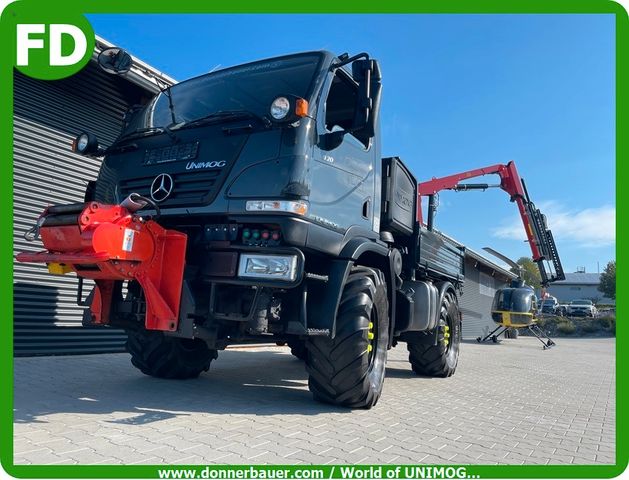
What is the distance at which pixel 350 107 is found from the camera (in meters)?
4.95

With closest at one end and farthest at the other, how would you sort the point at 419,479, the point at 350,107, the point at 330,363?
the point at 419,479, the point at 330,363, the point at 350,107

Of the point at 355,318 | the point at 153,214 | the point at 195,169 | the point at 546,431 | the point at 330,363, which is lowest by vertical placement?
the point at 546,431

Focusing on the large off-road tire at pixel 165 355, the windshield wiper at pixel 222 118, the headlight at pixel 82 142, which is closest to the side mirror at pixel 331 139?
the windshield wiper at pixel 222 118

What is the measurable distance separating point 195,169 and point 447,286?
5.37 m

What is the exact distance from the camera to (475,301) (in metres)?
28.2

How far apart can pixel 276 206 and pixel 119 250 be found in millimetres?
1212

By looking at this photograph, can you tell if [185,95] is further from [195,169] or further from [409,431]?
[409,431]

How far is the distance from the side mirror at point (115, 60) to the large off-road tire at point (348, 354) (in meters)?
3.04

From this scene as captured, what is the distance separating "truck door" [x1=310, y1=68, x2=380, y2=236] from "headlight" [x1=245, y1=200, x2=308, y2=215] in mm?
207

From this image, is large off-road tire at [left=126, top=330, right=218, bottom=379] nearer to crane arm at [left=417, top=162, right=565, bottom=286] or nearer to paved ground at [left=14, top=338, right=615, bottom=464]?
paved ground at [left=14, top=338, right=615, bottom=464]

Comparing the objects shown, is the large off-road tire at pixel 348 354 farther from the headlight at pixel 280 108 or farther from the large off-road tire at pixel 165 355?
the large off-road tire at pixel 165 355

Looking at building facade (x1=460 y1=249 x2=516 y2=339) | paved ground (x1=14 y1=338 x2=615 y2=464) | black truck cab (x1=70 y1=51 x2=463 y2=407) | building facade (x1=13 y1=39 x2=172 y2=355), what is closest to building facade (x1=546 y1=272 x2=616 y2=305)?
building facade (x1=460 y1=249 x2=516 y2=339)

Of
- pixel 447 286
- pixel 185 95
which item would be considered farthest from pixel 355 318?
pixel 447 286

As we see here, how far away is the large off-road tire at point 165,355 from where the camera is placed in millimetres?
5664
